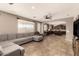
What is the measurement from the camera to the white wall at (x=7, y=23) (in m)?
2.96

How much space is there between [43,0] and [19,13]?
81.1 inches

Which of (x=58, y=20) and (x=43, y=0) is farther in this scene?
(x=58, y=20)

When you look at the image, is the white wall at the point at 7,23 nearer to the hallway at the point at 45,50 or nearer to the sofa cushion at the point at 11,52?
the hallway at the point at 45,50

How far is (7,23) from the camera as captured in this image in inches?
127

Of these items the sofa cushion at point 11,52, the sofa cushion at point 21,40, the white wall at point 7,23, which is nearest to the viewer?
the sofa cushion at point 11,52

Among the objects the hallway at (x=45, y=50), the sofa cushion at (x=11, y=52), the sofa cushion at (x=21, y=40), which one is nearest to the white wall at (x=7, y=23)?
the sofa cushion at (x=21, y=40)

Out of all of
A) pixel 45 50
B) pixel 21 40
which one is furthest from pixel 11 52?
pixel 45 50

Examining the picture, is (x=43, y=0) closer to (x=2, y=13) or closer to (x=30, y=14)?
(x=30, y=14)

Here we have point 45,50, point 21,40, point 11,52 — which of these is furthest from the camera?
point 45,50

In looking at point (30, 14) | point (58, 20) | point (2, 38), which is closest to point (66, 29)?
point (58, 20)

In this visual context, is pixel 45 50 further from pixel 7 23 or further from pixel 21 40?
pixel 7 23

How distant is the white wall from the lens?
2.96 m

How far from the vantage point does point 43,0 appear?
1180mm

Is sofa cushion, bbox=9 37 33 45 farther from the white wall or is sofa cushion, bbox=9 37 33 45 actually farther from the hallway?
the white wall
